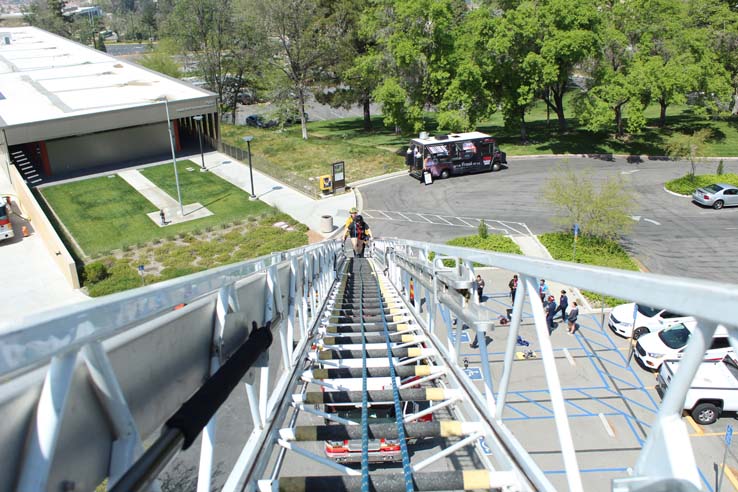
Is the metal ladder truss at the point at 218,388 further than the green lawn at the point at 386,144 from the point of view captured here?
No

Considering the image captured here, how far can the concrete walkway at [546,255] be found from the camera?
18406 millimetres

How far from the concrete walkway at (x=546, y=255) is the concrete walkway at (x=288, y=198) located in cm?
863

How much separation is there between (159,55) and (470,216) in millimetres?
39628

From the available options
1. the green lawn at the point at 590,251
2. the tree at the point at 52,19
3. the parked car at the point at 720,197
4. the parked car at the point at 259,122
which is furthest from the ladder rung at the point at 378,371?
the tree at the point at 52,19

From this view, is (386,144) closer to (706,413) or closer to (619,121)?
(619,121)

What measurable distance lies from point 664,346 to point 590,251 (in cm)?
861

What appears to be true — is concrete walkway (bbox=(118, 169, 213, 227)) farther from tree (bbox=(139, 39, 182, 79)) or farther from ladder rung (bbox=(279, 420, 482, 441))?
ladder rung (bbox=(279, 420, 482, 441))

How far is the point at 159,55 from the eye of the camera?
5269 centimetres

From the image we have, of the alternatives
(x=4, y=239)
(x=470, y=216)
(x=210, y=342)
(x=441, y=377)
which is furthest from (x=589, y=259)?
(x=4, y=239)

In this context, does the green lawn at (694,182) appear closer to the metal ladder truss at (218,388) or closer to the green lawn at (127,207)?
the green lawn at (127,207)

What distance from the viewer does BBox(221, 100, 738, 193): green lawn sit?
3600 centimetres

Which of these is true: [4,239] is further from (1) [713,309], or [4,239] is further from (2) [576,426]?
(1) [713,309]

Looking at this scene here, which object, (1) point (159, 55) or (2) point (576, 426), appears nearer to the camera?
(2) point (576, 426)

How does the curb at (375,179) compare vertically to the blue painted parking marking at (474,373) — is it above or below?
above
